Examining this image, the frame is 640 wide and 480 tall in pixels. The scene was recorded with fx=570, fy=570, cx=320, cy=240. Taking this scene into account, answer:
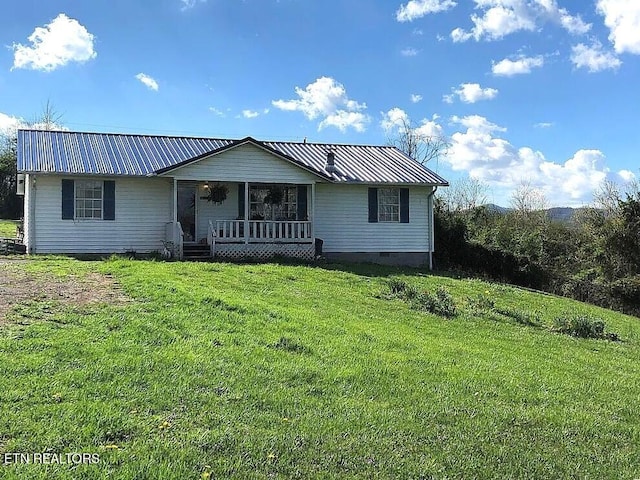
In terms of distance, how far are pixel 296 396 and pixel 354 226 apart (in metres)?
14.8

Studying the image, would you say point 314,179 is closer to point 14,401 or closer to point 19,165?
point 19,165

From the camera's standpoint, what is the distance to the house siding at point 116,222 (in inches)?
648

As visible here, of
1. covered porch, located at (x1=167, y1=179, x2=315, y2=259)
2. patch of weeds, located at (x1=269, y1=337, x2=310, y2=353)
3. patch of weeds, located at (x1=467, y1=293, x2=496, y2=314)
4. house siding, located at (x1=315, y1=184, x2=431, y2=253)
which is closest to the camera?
patch of weeds, located at (x1=269, y1=337, x2=310, y2=353)

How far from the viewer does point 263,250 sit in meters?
17.6

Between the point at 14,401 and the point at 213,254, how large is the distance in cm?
1301

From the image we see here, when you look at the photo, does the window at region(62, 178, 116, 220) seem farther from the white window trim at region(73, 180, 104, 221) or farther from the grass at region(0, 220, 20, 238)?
the grass at region(0, 220, 20, 238)

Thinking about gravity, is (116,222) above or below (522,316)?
above

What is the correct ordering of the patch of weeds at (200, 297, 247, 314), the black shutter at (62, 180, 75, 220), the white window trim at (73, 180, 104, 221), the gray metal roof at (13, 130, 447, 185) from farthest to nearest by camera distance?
the gray metal roof at (13, 130, 447, 185) < the white window trim at (73, 180, 104, 221) < the black shutter at (62, 180, 75, 220) < the patch of weeds at (200, 297, 247, 314)

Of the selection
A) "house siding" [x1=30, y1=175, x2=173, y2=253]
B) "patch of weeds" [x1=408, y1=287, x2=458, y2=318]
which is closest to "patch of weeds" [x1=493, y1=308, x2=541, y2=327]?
"patch of weeds" [x1=408, y1=287, x2=458, y2=318]

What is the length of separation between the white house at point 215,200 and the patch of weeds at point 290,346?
423 inches

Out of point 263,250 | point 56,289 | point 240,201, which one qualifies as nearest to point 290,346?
point 56,289

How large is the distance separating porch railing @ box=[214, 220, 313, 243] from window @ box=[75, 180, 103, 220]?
3.56 metres

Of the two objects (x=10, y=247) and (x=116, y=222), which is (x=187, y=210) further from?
(x=10, y=247)

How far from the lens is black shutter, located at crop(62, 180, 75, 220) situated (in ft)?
54.3
